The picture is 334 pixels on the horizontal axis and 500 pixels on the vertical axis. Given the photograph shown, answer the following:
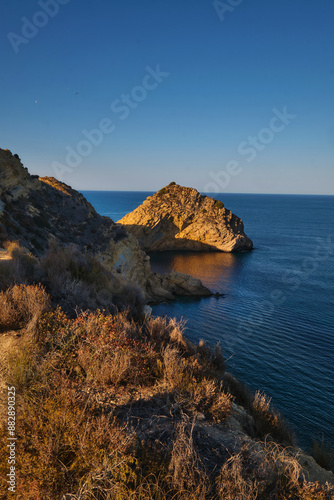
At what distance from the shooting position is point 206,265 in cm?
5072

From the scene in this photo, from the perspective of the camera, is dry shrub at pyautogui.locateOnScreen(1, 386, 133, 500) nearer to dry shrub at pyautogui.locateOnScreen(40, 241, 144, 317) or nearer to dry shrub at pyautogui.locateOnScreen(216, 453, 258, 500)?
dry shrub at pyautogui.locateOnScreen(216, 453, 258, 500)

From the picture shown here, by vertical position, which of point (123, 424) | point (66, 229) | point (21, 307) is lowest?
point (123, 424)

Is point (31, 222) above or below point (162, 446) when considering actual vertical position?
above

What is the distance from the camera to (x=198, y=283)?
113ft

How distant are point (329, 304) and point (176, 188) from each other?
49638mm

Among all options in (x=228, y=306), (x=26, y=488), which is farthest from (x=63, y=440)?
(x=228, y=306)

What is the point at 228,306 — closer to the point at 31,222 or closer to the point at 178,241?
the point at 31,222

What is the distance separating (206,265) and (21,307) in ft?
153

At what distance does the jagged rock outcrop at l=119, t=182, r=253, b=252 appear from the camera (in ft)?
206

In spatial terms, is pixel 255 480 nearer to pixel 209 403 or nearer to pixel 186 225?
pixel 209 403

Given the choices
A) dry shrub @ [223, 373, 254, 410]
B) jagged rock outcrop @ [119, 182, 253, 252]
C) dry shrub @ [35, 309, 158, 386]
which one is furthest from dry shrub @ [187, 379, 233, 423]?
jagged rock outcrop @ [119, 182, 253, 252]

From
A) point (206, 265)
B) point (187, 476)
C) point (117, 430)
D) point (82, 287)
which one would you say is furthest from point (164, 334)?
point (206, 265)

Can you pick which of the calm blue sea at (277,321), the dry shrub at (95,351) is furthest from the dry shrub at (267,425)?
the calm blue sea at (277,321)

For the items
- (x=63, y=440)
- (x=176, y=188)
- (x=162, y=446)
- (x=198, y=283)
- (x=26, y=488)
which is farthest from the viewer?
(x=176, y=188)
